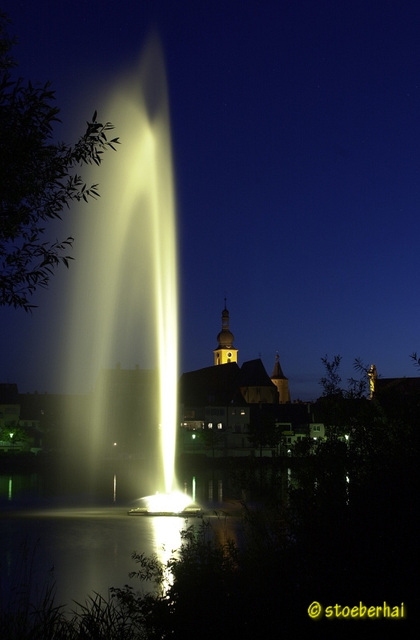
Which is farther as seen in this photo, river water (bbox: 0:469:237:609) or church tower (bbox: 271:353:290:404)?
church tower (bbox: 271:353:290:404)

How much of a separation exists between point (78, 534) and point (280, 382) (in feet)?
454

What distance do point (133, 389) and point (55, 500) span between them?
88969 millimetres

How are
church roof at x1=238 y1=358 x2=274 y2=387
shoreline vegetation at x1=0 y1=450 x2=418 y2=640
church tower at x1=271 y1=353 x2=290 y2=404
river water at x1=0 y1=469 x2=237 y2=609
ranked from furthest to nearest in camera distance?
church tower at x1=271 y1=353 x2=290 y2=404, church roof at x1=238 y1=358 x2=274 y2=387, river water at x1=0 y1=469 x2=237 y2=609, shoreline vegetation at x1=0 y1=450 x2=418 y2=640

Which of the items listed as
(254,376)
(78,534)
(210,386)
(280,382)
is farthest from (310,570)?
(280,382)

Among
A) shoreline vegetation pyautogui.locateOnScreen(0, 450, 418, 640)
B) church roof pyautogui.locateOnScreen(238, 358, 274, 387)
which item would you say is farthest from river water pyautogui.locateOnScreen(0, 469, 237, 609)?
church roof pyautogui.locateOnScreen(238, 358, 274, 387)

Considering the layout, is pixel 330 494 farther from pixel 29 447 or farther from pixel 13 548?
pixel 29 447

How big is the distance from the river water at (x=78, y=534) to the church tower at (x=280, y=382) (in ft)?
347

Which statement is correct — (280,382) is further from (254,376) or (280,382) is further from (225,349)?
(254,376)

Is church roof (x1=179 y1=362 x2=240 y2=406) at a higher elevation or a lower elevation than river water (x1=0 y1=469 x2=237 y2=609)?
higher

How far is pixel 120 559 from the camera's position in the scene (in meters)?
29.4

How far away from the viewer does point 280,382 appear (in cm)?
17225

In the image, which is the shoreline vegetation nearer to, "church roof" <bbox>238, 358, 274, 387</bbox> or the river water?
the river water

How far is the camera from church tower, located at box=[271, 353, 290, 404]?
172 meters

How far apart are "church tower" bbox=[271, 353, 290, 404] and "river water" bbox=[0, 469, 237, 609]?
10562 cm
